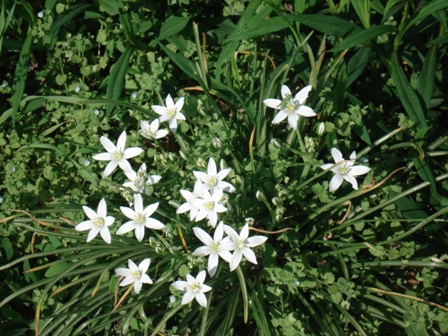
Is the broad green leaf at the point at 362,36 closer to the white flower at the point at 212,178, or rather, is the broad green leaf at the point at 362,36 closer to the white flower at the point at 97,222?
the white flower at the point at 212,178

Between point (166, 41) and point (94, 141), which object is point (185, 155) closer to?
point (94, 141)

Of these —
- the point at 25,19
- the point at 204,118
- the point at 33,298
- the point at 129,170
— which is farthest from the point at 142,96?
the point at 33,298

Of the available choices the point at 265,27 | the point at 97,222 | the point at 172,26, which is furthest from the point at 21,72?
the point at 265,27

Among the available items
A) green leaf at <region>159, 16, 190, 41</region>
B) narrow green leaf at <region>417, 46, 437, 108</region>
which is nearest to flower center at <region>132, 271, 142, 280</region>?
green leaf at <region>159, 16, 190, 41</region>

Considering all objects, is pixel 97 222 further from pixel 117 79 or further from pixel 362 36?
pixel 362 36

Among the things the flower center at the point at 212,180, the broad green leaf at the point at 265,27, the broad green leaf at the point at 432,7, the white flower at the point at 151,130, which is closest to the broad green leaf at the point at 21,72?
the white flower at the point at 151,130
